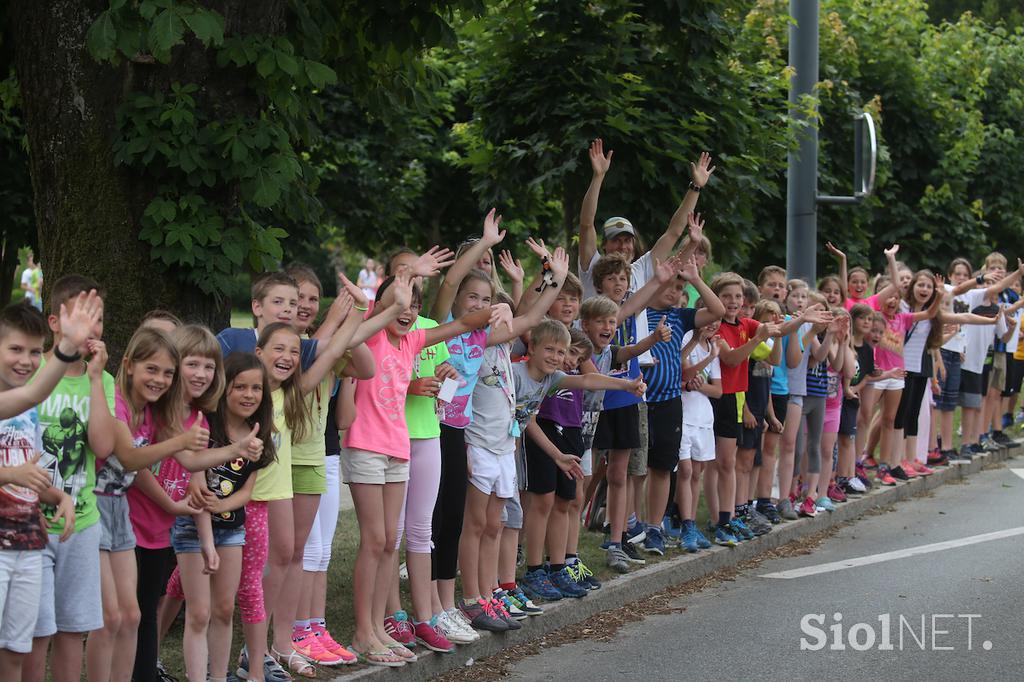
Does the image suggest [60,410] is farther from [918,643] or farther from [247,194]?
[918,643]

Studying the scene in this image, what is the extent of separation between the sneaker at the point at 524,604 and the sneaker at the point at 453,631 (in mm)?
561

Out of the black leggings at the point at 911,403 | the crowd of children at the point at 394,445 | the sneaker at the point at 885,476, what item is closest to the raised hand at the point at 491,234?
the crowd of children at the point at 394,445

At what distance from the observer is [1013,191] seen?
74.4 feet

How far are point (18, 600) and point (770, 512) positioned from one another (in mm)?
7162

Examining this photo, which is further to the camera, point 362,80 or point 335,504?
point 362,80

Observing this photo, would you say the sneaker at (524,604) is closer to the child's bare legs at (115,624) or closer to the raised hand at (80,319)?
the child's bare legs at (115,624)

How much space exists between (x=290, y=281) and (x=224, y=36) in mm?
1405

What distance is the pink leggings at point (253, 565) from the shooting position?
580 cm

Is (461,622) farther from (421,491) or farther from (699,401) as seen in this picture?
(699,401)

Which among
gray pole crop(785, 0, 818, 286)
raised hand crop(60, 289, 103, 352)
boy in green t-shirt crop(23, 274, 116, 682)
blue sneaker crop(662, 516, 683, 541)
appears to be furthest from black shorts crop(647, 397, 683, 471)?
raised hand crop(60, 289, 103, 352)

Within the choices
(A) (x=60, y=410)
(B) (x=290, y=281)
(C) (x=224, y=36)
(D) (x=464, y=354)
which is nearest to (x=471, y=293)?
(D) (x=464, y=354)

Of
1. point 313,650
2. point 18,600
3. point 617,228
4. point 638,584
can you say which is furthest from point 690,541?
point 18,600

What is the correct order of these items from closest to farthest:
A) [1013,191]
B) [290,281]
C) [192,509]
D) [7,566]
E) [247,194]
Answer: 1. [7,566]
2. [192,509]
3. [290,281]
4. [247,194]
5. [1013,191]

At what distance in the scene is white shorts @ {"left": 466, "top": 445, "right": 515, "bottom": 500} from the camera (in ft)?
23.8
